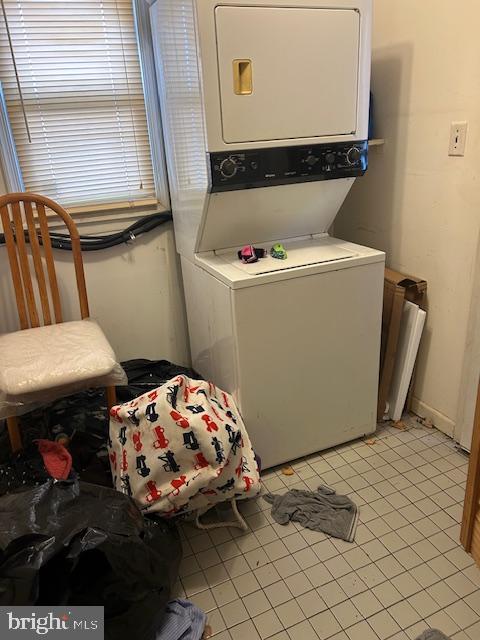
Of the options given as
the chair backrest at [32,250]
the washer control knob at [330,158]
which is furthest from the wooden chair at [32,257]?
the washer control knob at [330,158]

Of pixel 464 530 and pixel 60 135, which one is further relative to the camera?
pixel 60 135

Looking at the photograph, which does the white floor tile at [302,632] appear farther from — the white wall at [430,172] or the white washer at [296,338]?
the white wall at [430,172]

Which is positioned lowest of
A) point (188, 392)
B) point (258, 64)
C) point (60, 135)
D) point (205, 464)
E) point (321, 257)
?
point (205, 464)

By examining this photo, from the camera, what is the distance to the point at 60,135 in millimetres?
1981

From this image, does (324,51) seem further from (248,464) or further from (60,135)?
(248,464)

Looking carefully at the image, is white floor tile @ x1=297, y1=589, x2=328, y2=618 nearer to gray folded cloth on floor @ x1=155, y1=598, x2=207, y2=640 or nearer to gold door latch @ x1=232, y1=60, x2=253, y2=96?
gray folded cloth on floor @ x1=155, y1=598, x2=207, y2=640

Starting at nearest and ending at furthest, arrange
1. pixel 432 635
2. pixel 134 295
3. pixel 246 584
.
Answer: pixel 432 635
pixel 246 584
pixel 134 295

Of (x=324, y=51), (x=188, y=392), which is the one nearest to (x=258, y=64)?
(x=324, y=51)

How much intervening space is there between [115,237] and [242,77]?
88 centimetres

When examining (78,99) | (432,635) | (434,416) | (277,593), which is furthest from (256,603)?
(78,99)

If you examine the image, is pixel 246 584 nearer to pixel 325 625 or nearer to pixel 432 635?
pixel 325 625

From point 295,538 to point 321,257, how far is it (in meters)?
1.01

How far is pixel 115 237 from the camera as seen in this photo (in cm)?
213

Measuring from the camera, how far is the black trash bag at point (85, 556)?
1.12 m
